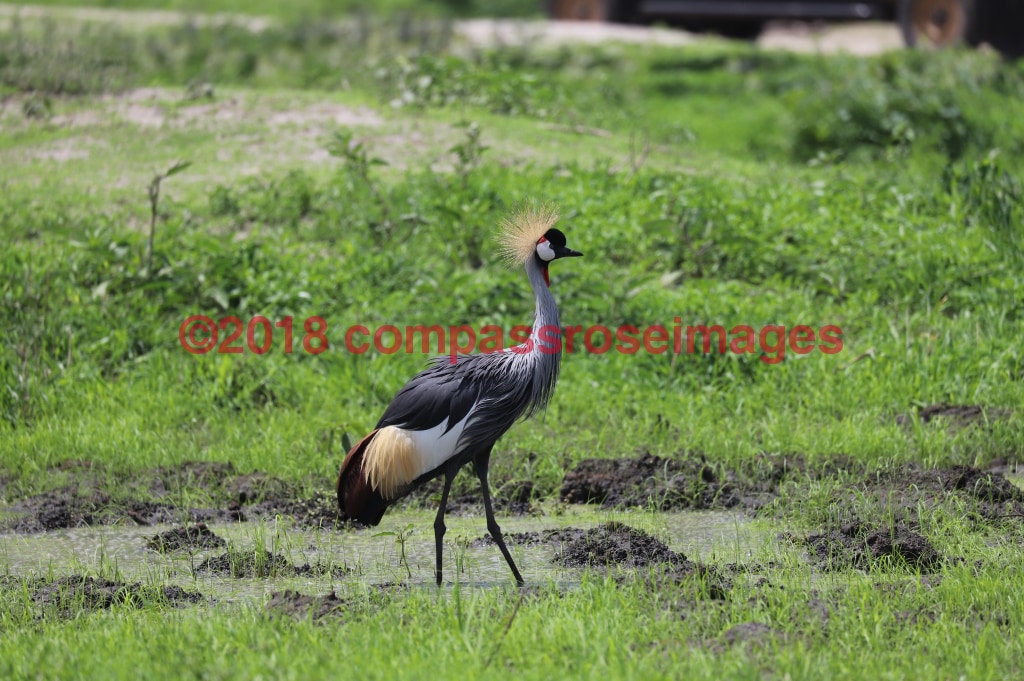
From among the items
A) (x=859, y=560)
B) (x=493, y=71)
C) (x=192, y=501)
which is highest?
(x=493, y=71)

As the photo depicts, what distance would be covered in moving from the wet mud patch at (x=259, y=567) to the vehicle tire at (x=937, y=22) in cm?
1213

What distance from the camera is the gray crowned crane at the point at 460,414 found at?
489cm

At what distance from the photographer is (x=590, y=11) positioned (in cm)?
1909

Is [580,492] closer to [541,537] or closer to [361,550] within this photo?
[541,537]

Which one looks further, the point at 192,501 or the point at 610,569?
the point at 192,501

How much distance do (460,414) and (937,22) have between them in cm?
1244

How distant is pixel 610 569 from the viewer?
481cm

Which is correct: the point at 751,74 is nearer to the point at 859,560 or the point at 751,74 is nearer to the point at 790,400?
the point at 790,400

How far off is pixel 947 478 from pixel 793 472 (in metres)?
0.68

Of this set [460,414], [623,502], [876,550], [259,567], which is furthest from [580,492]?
[259,567]

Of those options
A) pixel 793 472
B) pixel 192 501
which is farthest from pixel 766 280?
pixel 192 501

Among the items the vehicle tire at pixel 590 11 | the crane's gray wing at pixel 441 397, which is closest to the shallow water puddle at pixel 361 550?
the crane's gray wing at pixel 441 397

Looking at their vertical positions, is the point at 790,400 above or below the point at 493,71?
below

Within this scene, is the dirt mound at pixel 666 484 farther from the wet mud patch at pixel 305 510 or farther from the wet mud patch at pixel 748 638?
the wet mud patch at pixel 748 638
